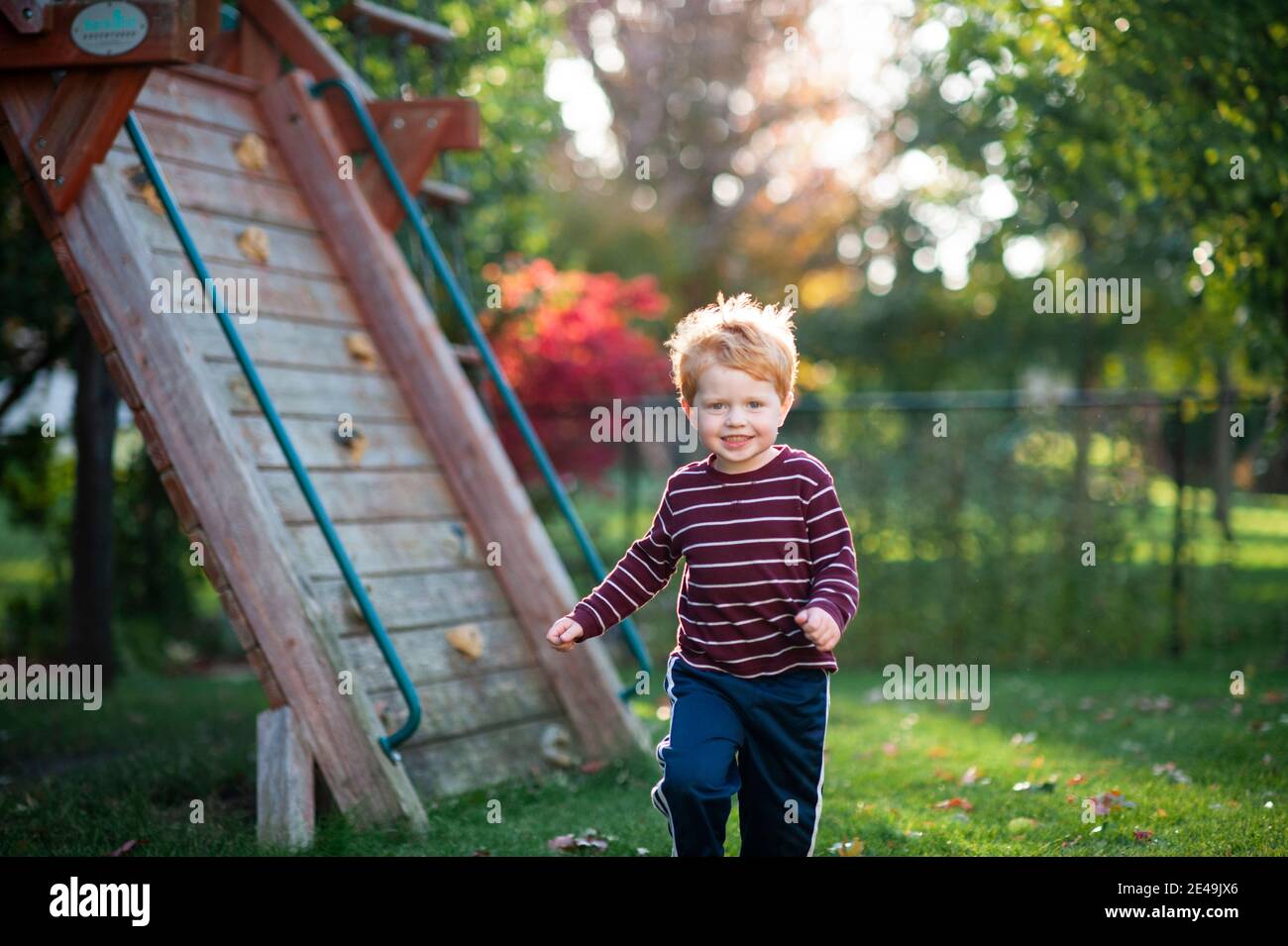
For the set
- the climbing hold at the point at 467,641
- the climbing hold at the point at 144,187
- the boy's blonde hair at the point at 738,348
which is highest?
the climbing hold at the point at 144,187

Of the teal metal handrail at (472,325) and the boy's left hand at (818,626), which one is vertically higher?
the teal metal handrail at (472,325)

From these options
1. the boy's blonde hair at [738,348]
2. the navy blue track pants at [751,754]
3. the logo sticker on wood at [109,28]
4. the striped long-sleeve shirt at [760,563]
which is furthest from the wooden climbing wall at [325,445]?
the boy's blonde hair at [738,348]

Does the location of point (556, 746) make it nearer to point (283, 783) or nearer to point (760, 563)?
point (283, 783)

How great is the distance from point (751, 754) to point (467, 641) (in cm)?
219

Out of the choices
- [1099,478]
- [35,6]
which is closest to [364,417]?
[35,6]

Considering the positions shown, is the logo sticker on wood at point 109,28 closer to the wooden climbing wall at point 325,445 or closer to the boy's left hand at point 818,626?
the wooden climbing wall at point 325,445

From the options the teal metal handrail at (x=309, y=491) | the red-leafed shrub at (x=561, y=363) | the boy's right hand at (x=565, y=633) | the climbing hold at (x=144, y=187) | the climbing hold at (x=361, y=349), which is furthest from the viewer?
the red-leafed shrub at (x=561, y=363)

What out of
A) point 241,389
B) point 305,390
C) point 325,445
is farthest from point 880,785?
point 241,389

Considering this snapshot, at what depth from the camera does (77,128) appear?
4805 mm

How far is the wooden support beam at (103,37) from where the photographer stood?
14.4ft

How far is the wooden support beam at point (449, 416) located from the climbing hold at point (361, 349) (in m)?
0.09

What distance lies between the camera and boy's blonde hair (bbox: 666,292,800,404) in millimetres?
3475

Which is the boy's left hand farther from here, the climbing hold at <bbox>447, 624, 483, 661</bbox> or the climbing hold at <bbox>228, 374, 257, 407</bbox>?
the climbing hold at <bbox>228, 374, 257, 407</bbox>

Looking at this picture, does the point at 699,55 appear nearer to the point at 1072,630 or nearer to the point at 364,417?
the point at 1072,630
